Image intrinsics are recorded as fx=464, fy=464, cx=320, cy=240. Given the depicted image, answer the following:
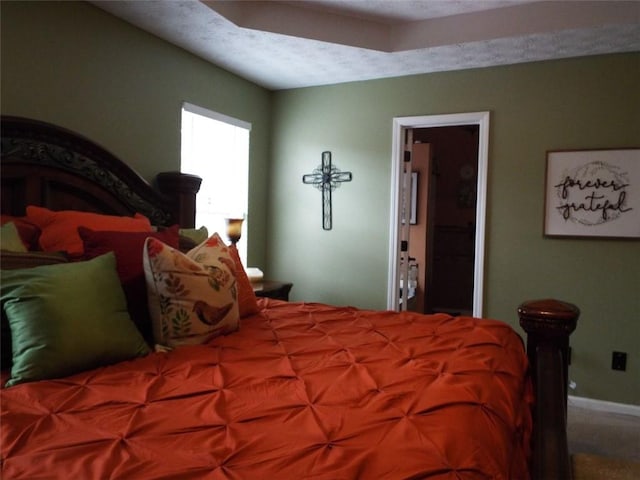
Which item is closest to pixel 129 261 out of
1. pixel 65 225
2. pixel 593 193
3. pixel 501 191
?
pixel 65 225

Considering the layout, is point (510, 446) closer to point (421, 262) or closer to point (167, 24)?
point (167, 24)

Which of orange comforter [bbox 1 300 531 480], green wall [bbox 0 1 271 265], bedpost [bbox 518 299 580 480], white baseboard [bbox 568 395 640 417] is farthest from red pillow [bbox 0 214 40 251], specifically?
white baseboard [bbox 568 395 640 417]

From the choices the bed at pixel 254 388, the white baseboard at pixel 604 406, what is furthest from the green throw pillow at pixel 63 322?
the white baseboard at pixel 604 406

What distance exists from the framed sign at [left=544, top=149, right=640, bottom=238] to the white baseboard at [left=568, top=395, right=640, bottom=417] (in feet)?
3.77

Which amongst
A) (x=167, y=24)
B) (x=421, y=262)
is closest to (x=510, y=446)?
(x=167, y=24)

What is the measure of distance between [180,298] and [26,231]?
760 millimetres

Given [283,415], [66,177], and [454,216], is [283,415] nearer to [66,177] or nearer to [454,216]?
[66,177]

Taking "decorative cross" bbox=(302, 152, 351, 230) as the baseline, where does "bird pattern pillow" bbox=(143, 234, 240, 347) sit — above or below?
below

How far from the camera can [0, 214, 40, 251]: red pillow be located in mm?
1831

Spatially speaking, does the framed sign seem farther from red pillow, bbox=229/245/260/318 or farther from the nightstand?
red pillow, bbox=229/245/260/318

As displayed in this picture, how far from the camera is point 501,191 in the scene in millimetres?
3430

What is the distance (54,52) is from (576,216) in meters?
3.33

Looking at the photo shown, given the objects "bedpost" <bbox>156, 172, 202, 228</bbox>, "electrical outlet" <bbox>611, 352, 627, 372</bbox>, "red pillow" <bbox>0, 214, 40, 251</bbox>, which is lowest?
"electrical outlet" <bbox>611, 352, 627, 372</bbox>

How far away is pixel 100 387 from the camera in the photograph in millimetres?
1240
